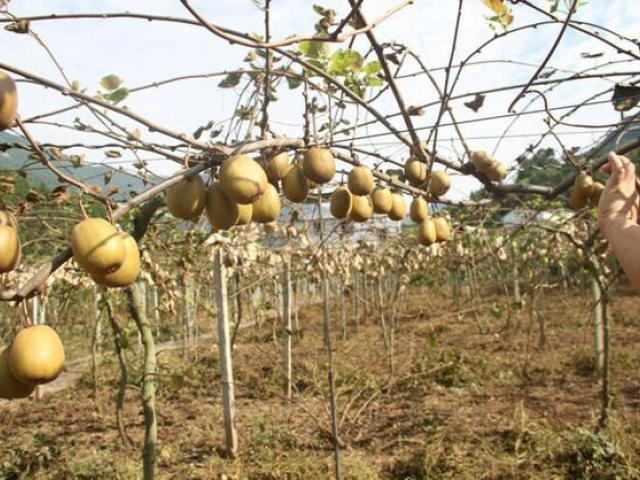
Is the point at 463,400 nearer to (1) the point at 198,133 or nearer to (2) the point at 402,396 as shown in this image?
(2) the point at 402,396

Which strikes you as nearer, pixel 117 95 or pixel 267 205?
pixel 267 205

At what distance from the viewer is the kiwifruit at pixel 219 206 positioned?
51.3 inches

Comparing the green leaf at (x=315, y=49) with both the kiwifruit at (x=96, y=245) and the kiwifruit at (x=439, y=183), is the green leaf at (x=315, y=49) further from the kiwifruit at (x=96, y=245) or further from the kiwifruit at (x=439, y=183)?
the kiwifruit at (x=96, y=245)

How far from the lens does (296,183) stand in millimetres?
1539

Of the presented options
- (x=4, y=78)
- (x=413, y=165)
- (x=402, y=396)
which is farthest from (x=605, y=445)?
(x=4, y=78)

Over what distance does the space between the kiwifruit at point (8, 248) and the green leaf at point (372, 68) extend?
1.16 metres

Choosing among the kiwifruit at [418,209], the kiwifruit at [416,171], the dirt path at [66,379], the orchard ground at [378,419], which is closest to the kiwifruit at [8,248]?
the kiwifruit at [416,171]

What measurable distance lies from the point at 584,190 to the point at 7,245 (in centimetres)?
179

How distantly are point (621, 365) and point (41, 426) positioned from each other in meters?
7.97

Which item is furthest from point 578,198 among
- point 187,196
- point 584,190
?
point 187,196

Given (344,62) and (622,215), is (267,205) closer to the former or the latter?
(344,62)

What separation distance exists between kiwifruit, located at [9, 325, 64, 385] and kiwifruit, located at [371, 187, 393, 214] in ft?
3.89

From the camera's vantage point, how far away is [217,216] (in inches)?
51.7

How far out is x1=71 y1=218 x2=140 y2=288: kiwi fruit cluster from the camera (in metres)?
1.03
